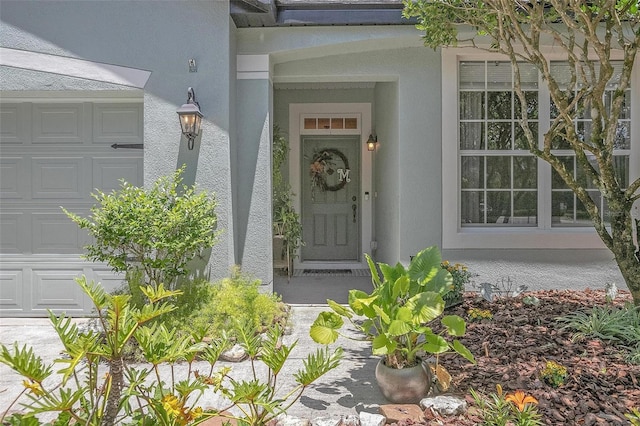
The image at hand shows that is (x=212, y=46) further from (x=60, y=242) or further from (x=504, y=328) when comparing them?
(x=504, y=328)

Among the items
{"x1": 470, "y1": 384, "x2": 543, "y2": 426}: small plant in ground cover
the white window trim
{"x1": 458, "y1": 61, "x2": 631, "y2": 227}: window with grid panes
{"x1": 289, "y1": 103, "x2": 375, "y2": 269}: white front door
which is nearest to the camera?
{"x1": 470, "y1": 384, "x2": 543, "y2": 426}: small plant in ground cover

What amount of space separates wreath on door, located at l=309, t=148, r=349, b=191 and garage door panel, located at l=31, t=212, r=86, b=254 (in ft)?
13.6

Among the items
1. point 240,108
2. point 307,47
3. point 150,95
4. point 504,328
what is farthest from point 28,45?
point 504,328

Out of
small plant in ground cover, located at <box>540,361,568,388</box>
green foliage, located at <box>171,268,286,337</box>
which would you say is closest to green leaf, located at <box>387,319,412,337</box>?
small plant in ground cover, located at <box>540,361,568,388</box>

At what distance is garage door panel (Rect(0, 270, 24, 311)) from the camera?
200 inches

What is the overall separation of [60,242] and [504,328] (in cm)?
492

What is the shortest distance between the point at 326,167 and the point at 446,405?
586 cm

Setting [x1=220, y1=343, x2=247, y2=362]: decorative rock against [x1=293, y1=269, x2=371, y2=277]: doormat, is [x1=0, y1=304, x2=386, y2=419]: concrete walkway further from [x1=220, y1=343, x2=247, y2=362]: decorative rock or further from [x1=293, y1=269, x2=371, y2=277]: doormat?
[x1=293, y1=269, x2=371, y2=277]: doormat

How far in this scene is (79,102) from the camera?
504cm

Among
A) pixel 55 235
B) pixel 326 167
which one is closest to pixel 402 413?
pixel 55 235

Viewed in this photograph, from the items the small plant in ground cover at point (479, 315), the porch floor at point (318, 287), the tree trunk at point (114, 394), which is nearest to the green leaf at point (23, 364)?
the tree trunk at point (114, 394)

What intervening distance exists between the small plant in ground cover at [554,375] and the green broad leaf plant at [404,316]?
51 cm

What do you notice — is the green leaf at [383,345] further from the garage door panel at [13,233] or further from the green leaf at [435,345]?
the garage door panel at [13,233]

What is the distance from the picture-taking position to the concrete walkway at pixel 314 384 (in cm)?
299
